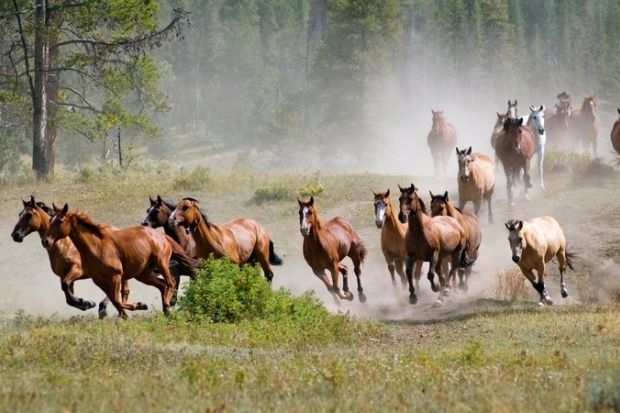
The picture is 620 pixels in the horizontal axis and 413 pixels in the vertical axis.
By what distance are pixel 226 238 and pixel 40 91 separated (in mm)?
17765

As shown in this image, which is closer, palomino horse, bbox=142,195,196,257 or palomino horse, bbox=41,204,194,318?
palomino horse, bbox=41,204,194,318

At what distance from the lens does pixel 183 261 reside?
18641 millimetres

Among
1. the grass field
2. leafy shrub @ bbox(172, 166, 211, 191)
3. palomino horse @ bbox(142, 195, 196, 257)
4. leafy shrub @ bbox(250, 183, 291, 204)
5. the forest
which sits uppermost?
the forest

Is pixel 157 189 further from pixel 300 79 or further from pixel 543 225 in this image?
pixel 300 79

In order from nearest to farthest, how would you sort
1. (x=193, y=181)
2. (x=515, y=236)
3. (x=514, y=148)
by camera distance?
(x=515, y=236), (x=514, y=148), (x=193, y=181)

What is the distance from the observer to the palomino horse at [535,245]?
19.3 m

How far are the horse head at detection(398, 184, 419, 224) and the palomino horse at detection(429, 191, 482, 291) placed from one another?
6.89 feet

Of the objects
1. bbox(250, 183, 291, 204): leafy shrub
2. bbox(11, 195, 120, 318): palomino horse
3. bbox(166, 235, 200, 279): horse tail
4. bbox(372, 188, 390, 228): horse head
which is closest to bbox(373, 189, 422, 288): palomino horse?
bbox(372, 188, 390, 228): horse head

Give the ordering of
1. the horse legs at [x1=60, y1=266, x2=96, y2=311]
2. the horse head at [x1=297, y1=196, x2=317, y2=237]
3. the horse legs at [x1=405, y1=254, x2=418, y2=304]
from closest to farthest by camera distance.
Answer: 1. the horse legs at [x1=60, y1=266, x2=96, y2=311]
2. the horse head at [x1=297, y1=196, x2=317, y2=237]
3. the horse legs at [x1=405, y1=254, x2=418, y2=304]

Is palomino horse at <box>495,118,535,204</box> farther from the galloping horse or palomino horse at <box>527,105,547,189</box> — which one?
palomino horse at <box>527,105,547,189</box>

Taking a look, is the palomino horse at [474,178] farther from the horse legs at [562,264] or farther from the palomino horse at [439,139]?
the palomino horse at [439,139]

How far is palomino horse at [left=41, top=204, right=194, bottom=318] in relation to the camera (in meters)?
16.8

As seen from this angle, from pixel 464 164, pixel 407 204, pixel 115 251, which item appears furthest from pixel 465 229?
pixel 115 251

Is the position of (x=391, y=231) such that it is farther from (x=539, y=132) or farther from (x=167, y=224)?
(x=539, y=132)
